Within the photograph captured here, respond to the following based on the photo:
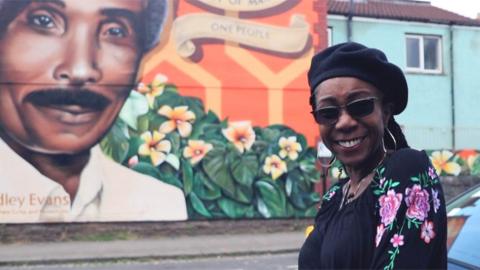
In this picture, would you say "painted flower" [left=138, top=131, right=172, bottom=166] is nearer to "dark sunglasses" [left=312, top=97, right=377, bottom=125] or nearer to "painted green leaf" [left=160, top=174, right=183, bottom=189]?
"painted green leaf" [left=160, top=174, right=183, bottom=189]

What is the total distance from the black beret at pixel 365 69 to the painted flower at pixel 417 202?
0.33m

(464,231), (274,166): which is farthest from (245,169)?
(464,231)

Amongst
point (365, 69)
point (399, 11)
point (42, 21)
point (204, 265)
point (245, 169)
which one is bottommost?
point (204, 265)

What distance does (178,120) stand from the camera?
13023 mm

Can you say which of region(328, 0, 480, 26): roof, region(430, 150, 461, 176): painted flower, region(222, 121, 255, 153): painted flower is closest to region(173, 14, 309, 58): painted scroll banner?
region(222, 121, 255, 153): painted flower

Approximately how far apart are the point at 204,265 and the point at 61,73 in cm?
587

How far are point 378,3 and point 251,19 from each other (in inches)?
343

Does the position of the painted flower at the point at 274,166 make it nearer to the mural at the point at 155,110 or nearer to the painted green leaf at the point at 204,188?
the mural at the point at 155,110

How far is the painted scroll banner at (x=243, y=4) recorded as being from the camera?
44.0 ft

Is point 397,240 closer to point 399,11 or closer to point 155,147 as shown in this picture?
point 155,147

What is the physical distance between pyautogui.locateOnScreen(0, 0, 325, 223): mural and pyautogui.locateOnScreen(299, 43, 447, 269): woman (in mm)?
11353

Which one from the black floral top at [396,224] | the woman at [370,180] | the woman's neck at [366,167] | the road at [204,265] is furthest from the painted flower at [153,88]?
the black floral top at [396,224]

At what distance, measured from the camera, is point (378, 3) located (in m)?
20.4

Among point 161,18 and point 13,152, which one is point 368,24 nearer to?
point 161,18
